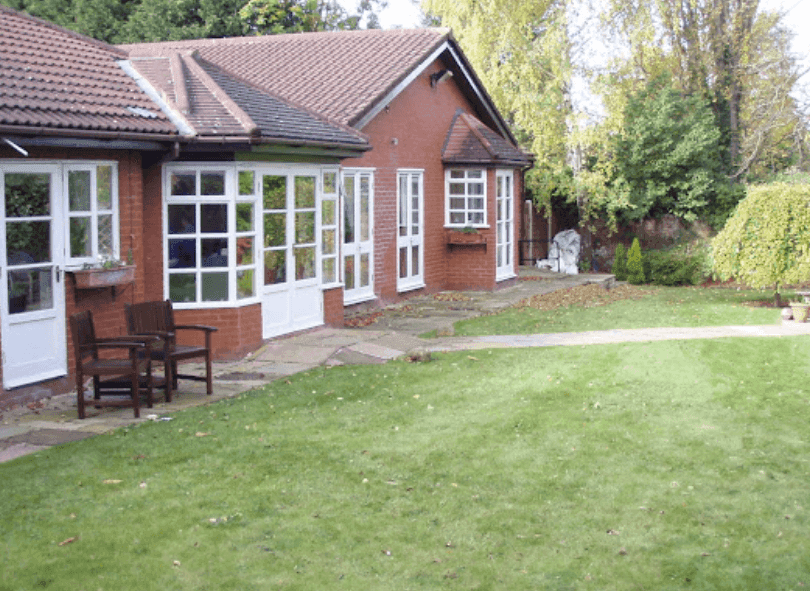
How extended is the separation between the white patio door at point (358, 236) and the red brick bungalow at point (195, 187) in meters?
0.04

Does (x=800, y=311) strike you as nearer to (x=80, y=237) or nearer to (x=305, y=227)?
(x=305, y=227)

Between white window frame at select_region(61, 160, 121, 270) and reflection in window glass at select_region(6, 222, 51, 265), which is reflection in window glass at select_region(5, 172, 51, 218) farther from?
white window frame at select_region(61, 160, 121, 270)

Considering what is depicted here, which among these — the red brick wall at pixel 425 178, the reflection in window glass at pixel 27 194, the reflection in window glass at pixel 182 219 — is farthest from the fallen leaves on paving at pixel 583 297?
the reflection in window glass at pixel 27 194

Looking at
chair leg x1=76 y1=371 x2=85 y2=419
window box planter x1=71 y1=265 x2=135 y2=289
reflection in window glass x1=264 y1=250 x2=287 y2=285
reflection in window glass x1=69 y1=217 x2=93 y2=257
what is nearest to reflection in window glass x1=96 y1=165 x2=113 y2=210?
reflection in window glass x1=69 y1=217 x2=93 y2=257

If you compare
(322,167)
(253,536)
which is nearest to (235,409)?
(253,536)

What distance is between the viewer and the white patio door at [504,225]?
72.6 feet

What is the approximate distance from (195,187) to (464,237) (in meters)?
Result: 9.73

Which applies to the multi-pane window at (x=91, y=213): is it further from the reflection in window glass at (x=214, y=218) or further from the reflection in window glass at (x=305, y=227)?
the reflection in window glass at (x=305, y=227)

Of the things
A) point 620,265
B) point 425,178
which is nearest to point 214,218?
point 425,178

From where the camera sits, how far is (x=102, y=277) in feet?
36.7

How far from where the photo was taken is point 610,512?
22.5ft

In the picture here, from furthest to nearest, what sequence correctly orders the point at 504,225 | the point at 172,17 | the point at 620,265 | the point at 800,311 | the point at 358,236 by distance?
the point at 172,17 < the point at 620,265 < the point at 504,225 < the point at 358,236 < the point at 800,311

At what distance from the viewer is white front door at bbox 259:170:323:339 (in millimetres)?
13609

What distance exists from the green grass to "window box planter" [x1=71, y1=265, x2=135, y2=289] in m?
5.50
